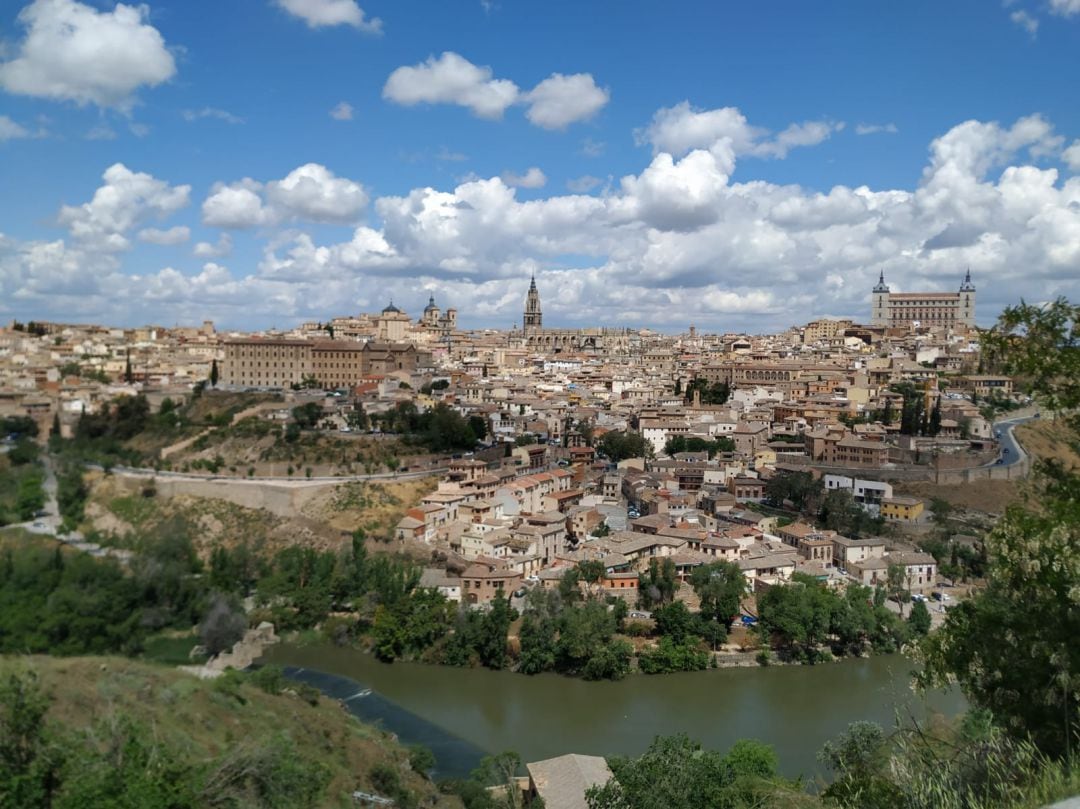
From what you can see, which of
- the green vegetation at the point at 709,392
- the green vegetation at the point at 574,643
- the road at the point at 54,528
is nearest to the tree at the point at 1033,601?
the green vegetation at the point at 574,643

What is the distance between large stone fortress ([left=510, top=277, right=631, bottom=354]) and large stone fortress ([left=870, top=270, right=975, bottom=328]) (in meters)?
12.0

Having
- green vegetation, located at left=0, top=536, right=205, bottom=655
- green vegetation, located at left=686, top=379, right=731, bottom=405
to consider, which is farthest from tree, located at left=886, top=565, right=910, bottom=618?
green vegetation, located at left=686, top=379, right=731, bottom=405

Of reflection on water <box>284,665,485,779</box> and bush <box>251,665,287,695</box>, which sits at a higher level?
bush <box>251,665,287,695</box>

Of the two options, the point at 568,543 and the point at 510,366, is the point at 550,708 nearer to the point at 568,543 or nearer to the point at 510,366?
the point at 568,543

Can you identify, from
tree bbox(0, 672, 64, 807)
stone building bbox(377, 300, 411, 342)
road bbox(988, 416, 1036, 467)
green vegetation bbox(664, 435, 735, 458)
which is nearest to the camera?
tree bbox(0, 672, 64, 807)

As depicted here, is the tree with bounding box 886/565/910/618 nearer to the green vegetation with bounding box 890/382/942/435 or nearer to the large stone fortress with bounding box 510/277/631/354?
the green vegetation with bounding box 890/382/942/435

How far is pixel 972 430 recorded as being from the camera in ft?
59.2

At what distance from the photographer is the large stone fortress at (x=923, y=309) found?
121 ft

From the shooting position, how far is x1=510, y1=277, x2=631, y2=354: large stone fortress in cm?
4241

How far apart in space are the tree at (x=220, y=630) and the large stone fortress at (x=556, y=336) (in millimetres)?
30151

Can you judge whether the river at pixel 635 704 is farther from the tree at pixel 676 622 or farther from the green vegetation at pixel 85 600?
the green vegetation at pixel 85 600

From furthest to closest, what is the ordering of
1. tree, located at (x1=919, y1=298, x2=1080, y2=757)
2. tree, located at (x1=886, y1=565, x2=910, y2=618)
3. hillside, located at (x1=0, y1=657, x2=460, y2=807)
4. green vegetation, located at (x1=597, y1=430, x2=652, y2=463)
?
green vegetation, located at (x1=597, y1=430, x2=652, y2=463)
tree, located at (x1=886, y1=565, x2=910, y2=618)
hillside, located at (x1=0, y1=657, x2=460, y2=807)
tree, located at (x1=919, y1=298, x2=1080, y2=757)

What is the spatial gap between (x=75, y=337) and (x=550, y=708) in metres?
28.5

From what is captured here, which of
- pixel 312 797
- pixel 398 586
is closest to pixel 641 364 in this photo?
pixel 398 586
